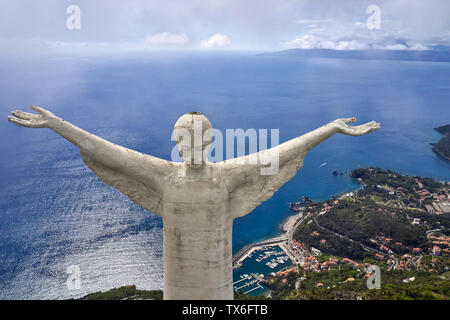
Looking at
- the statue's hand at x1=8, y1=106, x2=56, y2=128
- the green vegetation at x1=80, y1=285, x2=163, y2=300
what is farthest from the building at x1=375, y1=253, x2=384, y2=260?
the statue's hand at x1=8, y1=106, x2=56, y2=128

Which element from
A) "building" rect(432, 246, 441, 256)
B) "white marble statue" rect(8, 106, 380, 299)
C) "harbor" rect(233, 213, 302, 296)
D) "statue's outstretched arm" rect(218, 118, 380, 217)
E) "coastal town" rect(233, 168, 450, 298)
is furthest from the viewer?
"building" rect(432, 246, 441, 256)

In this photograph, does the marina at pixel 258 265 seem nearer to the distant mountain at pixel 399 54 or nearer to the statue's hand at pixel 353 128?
the statue's hand at pixel 353 128

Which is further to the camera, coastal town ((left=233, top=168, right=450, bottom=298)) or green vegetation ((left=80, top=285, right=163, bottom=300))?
coastal town ((left=233, top=168, right=450, bottom=298))

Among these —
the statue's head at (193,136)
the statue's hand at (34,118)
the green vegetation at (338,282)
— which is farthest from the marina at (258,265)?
the statue's hand at (34,118)

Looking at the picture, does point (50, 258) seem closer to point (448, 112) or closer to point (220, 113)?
point (220, 113)

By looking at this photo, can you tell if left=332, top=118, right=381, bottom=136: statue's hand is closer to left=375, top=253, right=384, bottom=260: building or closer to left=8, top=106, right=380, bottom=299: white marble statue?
left=8, top=106, right=380, bottom=299: white marble statue

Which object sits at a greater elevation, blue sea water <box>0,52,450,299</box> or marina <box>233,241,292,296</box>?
blue sea water <box>0,52,450,299</box>

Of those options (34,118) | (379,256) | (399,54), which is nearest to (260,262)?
(379,256)

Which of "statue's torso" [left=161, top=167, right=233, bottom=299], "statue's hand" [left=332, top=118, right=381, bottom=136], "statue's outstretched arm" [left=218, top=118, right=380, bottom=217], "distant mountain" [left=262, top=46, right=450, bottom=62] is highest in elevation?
"distant mountain" [left=262, top=46, right=450, bottom=62]
